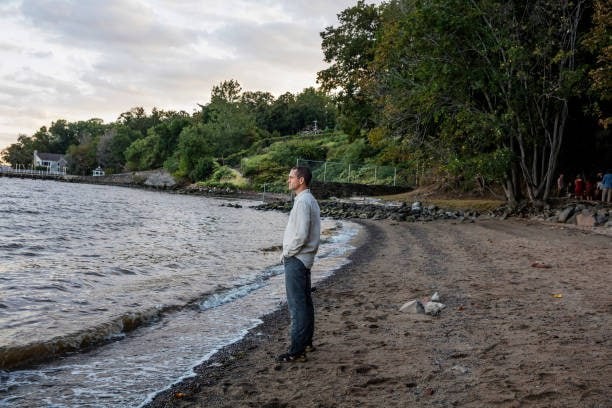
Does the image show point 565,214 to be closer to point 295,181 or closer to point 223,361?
point 295,181

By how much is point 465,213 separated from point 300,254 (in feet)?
72.6

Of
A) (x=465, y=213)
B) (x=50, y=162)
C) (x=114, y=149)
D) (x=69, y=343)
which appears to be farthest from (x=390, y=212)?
(x=50, y=162)

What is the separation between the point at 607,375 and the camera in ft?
13.8

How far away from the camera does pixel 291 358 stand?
5246mm

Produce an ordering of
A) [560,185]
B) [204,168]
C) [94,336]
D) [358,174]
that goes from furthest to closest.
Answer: [204,168] < [358,174] < [560,185] < [94,336]

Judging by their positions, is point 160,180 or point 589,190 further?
point 160,180

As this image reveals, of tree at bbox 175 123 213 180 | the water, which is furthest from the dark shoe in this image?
tree at bbox 175 123 213 180

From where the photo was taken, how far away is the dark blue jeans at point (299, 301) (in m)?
5.30

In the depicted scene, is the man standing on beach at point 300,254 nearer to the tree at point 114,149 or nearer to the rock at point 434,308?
the rock at point 434,308

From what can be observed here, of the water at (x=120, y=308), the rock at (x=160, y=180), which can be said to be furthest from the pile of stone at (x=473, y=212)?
the rock at (x=160, y=180)

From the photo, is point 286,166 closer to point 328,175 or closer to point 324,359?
point 328,175

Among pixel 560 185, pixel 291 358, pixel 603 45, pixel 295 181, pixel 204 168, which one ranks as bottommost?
pixel 291 358

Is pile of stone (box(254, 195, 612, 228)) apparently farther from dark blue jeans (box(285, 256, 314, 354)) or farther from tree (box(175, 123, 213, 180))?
tree (box(175, 123, 213, 180))

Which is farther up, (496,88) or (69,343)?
(496,88)
